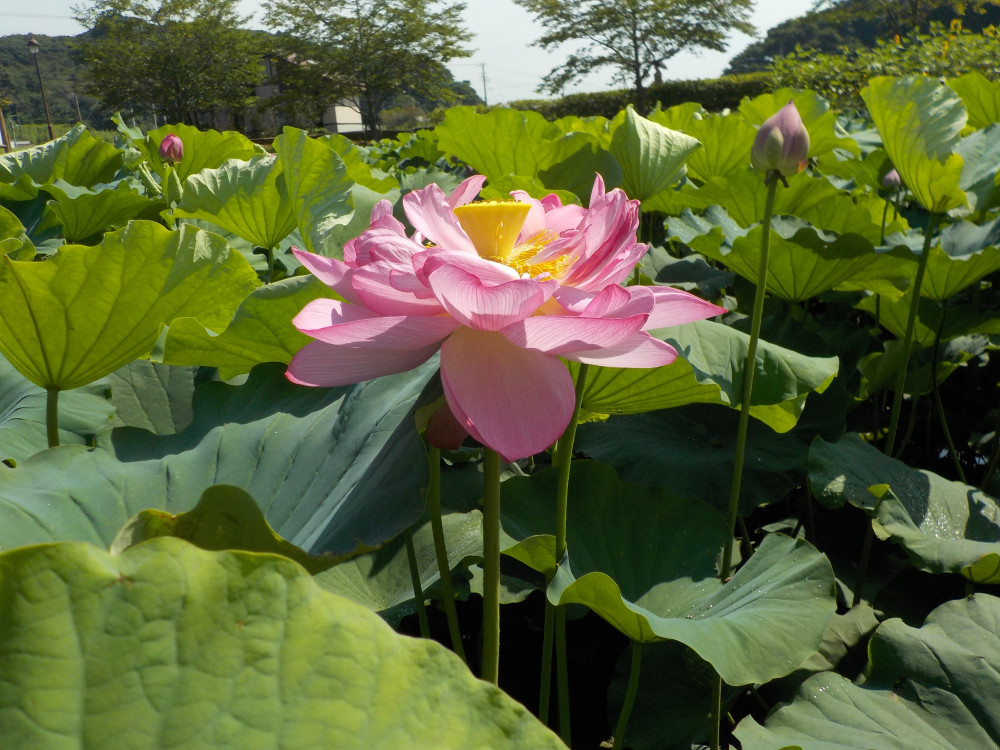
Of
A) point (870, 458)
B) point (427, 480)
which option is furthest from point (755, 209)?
point (427, 480)

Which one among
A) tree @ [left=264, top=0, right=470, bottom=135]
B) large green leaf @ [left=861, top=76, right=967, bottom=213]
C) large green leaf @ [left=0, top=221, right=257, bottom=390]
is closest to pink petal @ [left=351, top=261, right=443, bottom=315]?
large green leaf @ [left=0, top=221, right=257, bottom=390]

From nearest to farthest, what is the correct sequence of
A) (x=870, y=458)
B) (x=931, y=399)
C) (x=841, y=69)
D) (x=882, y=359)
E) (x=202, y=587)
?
(x=202, y=587) < (x=870, y=458) < (x=882, y=359) < (x=931, y=399) < (x=841, y=69)

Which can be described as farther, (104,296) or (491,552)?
(104,296)

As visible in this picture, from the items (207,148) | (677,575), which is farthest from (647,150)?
(207,148)

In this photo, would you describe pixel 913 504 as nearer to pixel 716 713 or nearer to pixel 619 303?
pixel 716 713

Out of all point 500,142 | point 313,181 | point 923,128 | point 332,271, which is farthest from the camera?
point 500,142

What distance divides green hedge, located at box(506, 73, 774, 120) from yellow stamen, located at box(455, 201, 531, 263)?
1737 cm

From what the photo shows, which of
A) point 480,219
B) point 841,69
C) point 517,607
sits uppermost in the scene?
point 841,69

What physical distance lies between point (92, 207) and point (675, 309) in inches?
62.4

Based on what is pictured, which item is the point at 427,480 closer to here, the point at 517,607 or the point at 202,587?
the point at 202,587

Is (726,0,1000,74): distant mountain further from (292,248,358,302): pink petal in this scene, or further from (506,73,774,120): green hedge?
(292,248,358,302): pink petal

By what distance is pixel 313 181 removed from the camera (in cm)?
136

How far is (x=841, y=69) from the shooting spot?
253 inches

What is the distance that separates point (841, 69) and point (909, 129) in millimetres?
5948
